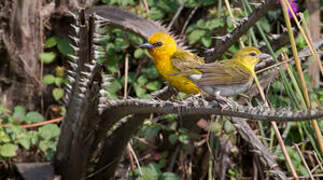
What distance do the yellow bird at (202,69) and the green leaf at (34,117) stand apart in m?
0.97

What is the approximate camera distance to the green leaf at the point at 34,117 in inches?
119

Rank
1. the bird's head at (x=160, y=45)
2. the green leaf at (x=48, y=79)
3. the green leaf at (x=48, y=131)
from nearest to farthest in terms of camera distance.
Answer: the bird's head at (x=160, y=45) < the green leaf at (x=48, y=131) < the green leaf at (x=48, y=79)

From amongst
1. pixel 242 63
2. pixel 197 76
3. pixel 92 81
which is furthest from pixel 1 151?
pixel 242 63

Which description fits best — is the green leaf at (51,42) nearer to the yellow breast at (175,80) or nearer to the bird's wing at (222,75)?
the yellow breast at (175,80)

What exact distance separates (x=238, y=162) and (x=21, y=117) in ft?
5.16

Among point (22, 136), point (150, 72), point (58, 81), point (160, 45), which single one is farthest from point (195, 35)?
point (22, 136)

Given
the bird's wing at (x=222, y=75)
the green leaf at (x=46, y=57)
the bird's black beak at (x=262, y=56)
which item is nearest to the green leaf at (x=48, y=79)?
the green leaf at (x=46, y=57)

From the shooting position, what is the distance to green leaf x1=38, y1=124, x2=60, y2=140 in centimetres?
290

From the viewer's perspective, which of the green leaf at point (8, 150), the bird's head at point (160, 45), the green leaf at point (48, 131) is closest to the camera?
the bird's head at point (160, 45)

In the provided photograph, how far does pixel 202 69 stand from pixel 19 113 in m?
1.45

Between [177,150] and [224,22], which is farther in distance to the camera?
[177,150]

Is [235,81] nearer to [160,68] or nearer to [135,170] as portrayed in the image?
[160,68]

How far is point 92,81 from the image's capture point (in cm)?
215

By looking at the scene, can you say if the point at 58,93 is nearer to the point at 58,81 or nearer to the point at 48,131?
the point at 58,81
